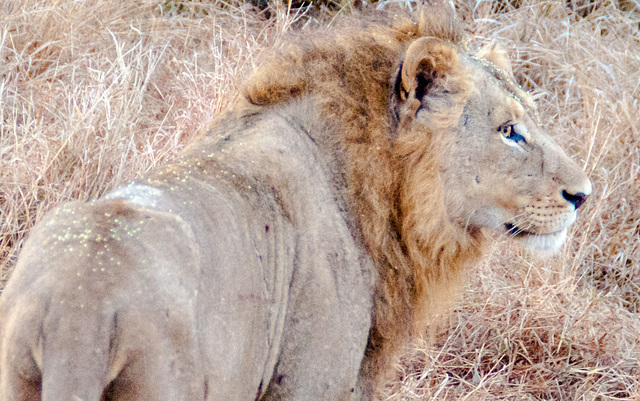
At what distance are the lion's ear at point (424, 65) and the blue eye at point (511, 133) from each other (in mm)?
305

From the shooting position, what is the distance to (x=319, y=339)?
2.13 metres

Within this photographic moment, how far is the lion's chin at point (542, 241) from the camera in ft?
8.95

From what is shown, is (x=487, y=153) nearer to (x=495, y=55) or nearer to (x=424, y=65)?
(x=424, y=65)

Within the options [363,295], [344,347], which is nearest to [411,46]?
[363,295]

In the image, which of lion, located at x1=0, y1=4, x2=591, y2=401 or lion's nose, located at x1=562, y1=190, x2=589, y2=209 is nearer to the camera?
lion, located at x1=0, y1=4, x2=591, y2=401

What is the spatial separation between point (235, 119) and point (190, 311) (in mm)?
926

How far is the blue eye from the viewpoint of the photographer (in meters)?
2.60

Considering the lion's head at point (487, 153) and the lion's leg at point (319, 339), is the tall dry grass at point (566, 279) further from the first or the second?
the lion's leg at point (319, 339)

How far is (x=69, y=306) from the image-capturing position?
Answer: 153 centimetres

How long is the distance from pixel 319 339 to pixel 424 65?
1.07 meters

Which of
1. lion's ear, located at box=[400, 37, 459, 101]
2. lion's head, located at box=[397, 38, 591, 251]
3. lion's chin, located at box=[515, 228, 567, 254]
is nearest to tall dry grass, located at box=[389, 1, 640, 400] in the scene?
lion's chin, located at box=[515, 228, 567, 254]

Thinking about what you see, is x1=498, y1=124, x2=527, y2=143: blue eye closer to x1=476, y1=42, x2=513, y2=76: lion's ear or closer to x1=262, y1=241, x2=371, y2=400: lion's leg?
x1=476, y1=42, x2=513, y2=76: lion's ear

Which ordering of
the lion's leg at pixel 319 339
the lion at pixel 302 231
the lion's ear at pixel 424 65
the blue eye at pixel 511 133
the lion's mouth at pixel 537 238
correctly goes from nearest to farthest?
the lion at pixel 302 231 → the lion's leg at pixel 319 339 → the lion's ear at pixel 424 65 → the blue eye at pixel 511 133 → the lion's mouth at pixel 537 238

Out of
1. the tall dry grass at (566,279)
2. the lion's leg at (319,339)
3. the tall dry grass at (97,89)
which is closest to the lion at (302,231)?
the lion's leg at (319,339)
